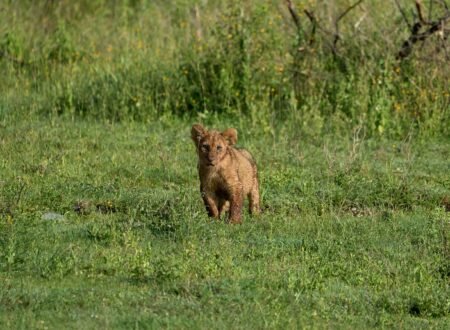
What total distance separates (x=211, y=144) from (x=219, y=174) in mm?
254

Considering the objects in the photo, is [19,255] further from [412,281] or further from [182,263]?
[412,281]

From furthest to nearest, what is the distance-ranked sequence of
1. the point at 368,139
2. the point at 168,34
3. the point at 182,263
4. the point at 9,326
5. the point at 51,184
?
the point at 168,34 → the point at 368,139 → the point at 51,184 → the point at 182,263 → the point at 9,326

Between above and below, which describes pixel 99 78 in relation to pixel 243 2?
below

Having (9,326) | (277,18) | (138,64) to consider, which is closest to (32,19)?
(138,64)

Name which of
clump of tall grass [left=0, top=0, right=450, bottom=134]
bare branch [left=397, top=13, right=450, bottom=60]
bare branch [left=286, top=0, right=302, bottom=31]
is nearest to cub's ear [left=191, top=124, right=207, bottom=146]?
clump of tall grass [left=0, top=0, right=450, bottom=134]

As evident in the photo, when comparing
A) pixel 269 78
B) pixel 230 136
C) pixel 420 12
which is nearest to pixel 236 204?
pixel 230 136

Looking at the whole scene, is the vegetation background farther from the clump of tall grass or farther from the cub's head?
the cub's head

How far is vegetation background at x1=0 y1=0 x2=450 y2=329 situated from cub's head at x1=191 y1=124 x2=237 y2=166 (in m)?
0.40

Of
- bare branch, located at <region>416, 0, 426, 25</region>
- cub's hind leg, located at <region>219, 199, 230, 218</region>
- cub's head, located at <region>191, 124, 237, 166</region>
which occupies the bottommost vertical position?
cub's hind leg, located at <region>219, 199, 230, 218</region>

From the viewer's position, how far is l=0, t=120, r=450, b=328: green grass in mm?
7312

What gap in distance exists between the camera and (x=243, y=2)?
14.8 m

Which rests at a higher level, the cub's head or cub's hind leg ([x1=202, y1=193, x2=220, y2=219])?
the cub's head

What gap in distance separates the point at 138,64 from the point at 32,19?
109 inches

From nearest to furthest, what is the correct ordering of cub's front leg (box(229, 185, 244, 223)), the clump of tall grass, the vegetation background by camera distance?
the vegetation background → cub's front leg (box(229, 185, 244, 223)) → the clump of tall grass
